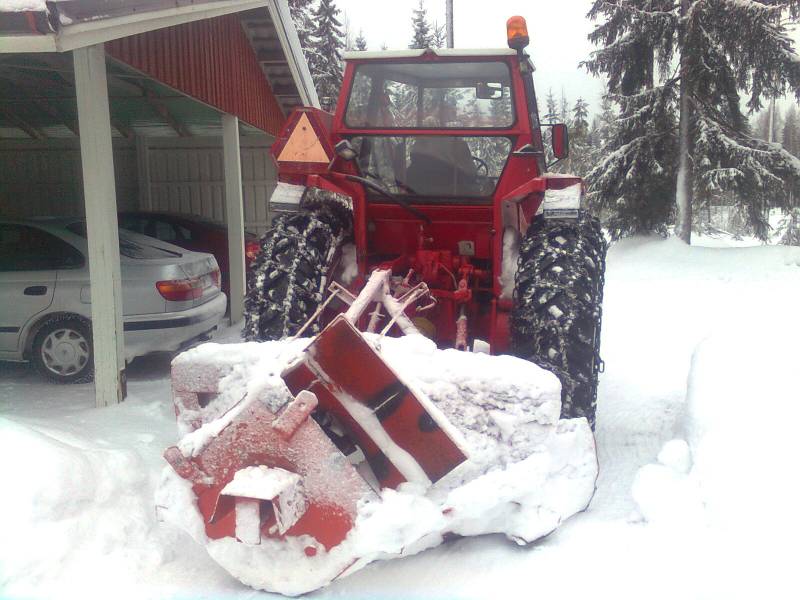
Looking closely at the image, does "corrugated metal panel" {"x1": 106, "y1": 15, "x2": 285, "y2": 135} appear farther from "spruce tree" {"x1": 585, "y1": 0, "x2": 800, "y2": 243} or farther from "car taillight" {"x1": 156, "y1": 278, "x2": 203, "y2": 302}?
"spruce tree" {"x1": 585, "y1": 0, "x2": 800, "y2": 243}

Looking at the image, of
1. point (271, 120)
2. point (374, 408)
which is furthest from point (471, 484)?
point (271, 120)

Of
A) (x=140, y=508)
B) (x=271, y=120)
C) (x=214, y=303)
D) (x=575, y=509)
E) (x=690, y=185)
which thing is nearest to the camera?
(x=575, y=509)

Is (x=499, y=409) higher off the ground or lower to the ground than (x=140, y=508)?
higher

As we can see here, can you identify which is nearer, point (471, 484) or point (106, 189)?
point (471, 484)

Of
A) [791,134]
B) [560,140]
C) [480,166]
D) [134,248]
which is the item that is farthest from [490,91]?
[791,134]

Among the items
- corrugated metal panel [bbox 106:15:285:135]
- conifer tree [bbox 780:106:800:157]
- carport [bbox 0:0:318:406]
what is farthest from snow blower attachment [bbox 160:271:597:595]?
conifer tree [bbox 780:106:800:157]

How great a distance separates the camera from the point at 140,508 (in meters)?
3.22

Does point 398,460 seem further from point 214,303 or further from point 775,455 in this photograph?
point 214,303

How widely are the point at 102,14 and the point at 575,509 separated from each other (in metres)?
3.83

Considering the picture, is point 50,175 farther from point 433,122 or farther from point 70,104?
point 433,122

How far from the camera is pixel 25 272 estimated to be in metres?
5.88

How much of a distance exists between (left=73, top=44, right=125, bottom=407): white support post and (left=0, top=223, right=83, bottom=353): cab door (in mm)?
1329

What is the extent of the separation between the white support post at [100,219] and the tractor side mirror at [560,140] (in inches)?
119

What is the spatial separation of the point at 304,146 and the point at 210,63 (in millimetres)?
3992
